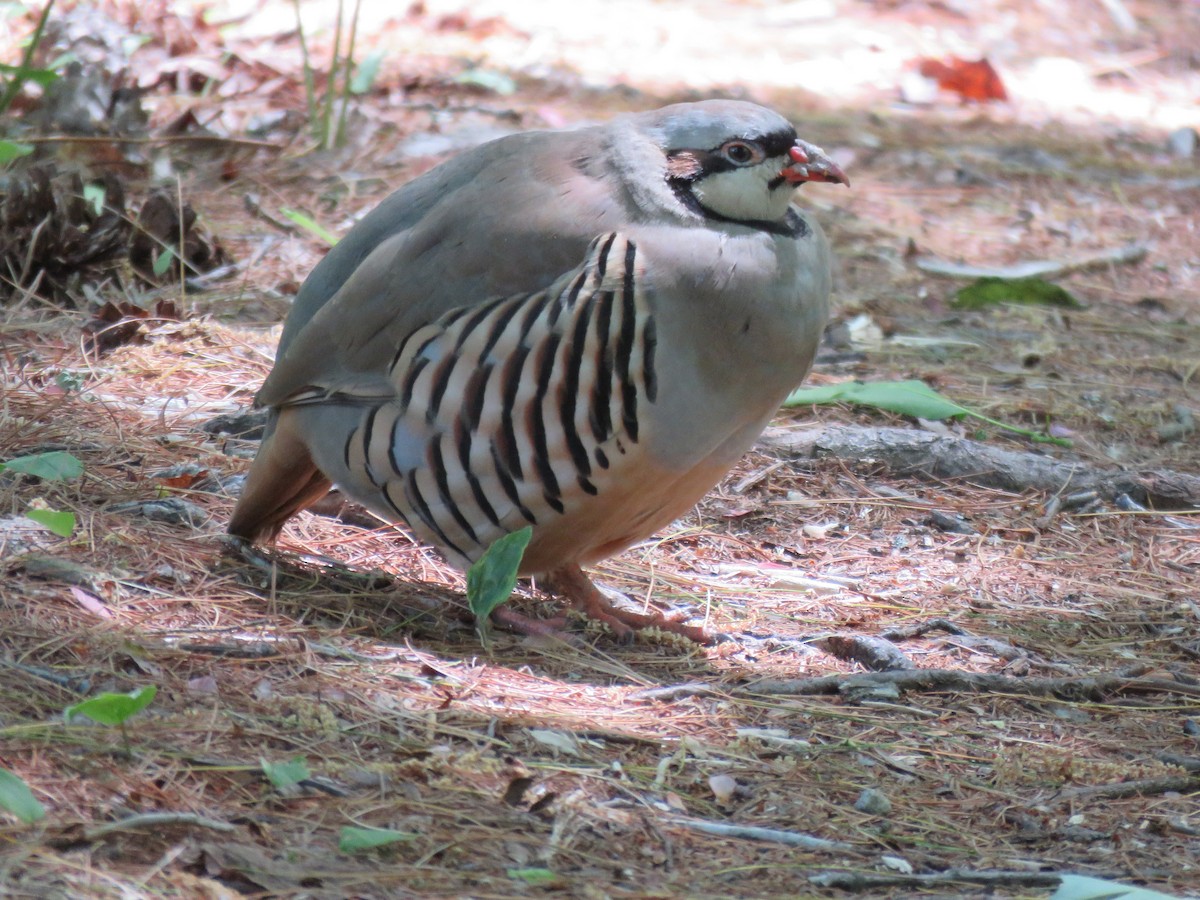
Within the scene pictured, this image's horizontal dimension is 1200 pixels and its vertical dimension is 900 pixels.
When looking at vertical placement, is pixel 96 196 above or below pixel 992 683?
above

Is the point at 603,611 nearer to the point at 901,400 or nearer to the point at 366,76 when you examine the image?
the point at 901,400

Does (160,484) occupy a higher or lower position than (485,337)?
lower

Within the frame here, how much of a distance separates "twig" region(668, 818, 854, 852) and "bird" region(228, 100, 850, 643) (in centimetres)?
107

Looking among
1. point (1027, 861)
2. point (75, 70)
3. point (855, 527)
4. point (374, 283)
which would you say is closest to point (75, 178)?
point (75, 70)

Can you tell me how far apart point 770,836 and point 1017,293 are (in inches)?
179

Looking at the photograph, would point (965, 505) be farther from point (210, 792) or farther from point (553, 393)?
point (210, 792)

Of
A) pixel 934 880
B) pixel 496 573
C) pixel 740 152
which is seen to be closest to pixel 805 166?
pixel 740 152

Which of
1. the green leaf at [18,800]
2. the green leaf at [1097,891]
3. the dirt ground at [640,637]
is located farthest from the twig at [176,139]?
Result: the green leaf at [1097,891]

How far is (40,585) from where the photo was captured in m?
3.39

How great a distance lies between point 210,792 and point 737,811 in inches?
40.8

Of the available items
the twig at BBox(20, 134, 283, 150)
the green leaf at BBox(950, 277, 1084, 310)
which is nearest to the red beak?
the green leaf at BBox(950, 277, 1084, 310)

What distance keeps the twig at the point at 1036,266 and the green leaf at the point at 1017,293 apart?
0.34ft

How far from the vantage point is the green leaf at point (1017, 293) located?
21.9 feet

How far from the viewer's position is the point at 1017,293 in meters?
6.75
